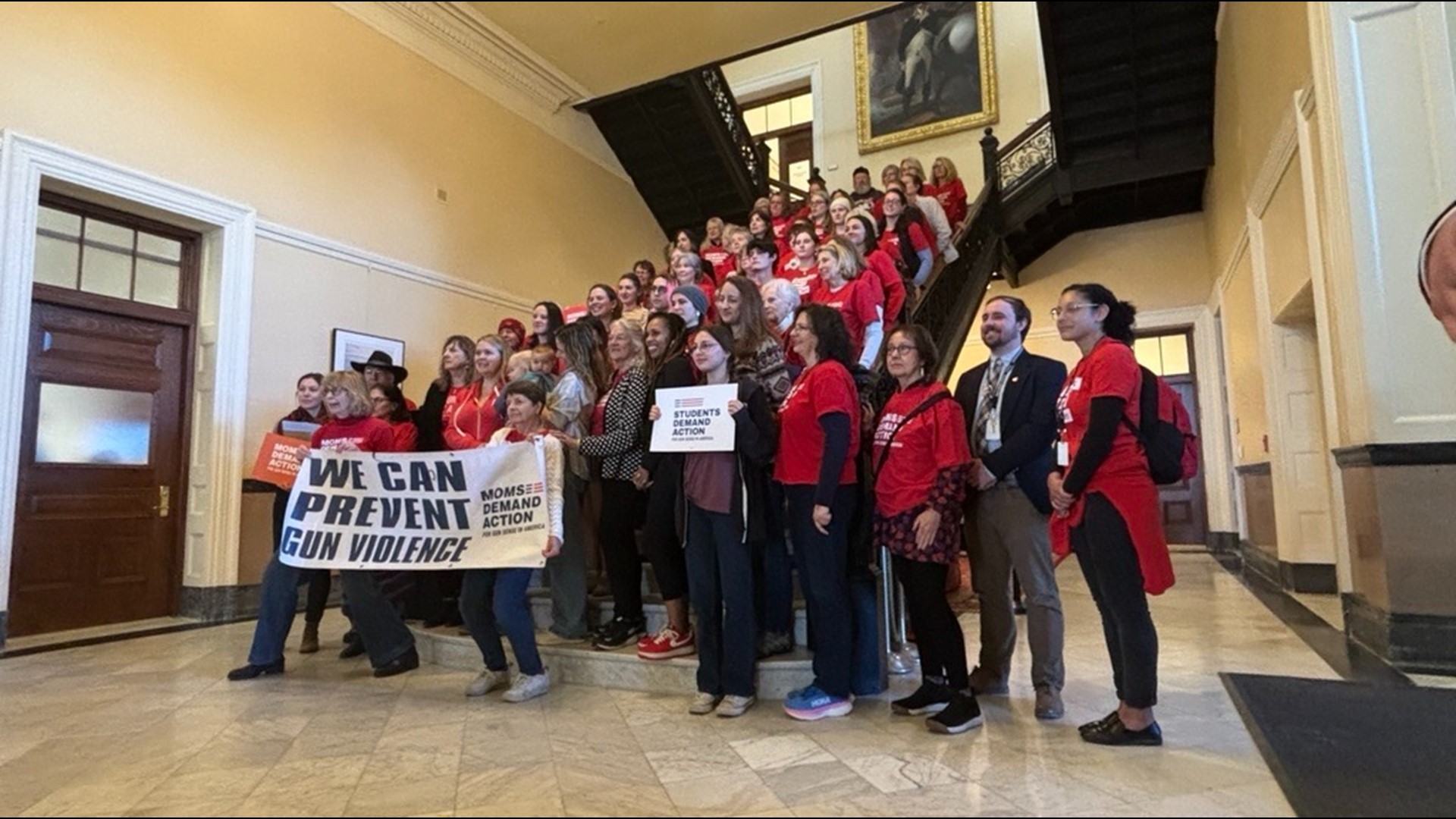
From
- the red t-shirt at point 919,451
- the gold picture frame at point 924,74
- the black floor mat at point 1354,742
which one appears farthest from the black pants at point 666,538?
the gold picture frame at point 924,74

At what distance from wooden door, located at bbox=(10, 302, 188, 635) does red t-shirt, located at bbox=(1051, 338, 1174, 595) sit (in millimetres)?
6117

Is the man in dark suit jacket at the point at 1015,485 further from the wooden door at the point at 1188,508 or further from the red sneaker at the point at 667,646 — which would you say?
the wooden door at the point at 1188,508

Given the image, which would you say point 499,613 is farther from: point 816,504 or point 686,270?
point 686,270

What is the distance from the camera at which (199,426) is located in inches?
232

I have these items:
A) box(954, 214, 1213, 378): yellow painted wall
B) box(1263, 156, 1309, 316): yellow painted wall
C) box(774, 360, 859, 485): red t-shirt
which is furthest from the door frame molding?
box(954, 214, 1213, 378): yellow painted wall

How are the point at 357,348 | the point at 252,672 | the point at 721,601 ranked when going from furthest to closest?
the point at 357,348
the point at 252,672
the point at 721,601

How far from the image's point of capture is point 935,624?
2.99 metres

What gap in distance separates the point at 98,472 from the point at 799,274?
16.3ft

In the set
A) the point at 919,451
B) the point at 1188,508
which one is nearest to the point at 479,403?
the point at 919,451

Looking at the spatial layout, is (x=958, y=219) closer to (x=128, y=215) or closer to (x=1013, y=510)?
(x=1013, y=510)

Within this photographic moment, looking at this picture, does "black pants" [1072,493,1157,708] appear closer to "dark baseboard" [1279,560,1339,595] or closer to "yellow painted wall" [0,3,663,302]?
"yellow painted wall" [0,3,663,302]

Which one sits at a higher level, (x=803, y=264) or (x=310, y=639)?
(x=803, y=264)

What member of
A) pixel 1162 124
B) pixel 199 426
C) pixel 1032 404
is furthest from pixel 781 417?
pixel 1162 124

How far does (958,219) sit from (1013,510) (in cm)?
587
